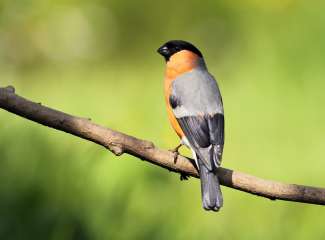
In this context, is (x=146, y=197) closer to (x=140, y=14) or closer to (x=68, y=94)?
(x=68, y=94)

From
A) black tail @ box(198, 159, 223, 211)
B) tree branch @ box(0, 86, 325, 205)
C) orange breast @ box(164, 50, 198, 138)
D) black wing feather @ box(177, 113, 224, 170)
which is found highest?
orange breast @ box(164, 50, 198, 138)

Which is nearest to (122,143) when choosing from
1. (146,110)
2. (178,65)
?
(178,65)

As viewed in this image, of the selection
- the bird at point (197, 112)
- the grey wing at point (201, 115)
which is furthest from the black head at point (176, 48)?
the grey wing at point (201, 115)

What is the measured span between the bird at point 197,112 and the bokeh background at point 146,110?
35 centimetres

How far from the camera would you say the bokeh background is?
7.70 ft

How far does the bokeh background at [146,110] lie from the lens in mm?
2348

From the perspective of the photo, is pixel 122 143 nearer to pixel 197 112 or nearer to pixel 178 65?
pixel 197 112

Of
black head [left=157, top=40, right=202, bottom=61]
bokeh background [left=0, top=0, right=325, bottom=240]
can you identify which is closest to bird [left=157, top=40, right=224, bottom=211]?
black head [left=157, top=40, right=202, bottom=61]

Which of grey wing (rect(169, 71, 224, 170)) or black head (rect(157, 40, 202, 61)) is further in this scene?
black head (rect(157, 40, 202, 61))

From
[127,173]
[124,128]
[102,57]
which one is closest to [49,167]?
[127,173]

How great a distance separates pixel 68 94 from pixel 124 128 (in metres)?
0.50

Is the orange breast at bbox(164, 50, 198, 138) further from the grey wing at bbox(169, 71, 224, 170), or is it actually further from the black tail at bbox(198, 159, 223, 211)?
the black tail at bbox(198, 159, 223, 211)

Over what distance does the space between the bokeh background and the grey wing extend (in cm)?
37

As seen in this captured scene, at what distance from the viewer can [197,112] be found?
2.11 meters
